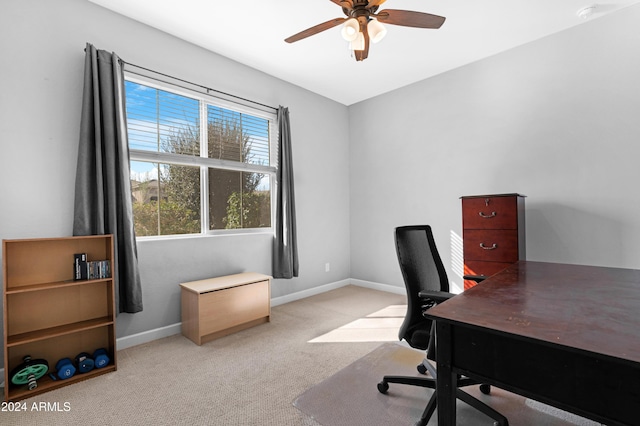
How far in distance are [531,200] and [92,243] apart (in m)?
4.00

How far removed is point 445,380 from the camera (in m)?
1.03

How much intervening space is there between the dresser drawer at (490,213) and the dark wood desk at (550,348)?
1.44 m

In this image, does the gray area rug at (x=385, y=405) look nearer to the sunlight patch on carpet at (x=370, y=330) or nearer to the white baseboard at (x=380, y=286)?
the sunlight patch on carpet at (x=370, y=330)

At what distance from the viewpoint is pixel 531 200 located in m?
3.09

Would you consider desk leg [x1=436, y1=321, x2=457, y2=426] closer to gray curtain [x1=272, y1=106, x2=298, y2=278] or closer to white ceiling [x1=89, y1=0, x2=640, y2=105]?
white ceiling [x1=89, y1=0, x2=640, y2=105]

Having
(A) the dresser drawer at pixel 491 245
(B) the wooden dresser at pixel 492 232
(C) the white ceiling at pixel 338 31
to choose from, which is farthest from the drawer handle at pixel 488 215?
(C) the white ceiling at pixel 338 31

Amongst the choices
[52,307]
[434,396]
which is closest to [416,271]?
[434,396]

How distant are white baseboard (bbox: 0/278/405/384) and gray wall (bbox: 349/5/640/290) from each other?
0.72 feet

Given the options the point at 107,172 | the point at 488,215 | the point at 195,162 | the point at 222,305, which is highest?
the point at 195,162

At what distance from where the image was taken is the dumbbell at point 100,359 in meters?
2.19

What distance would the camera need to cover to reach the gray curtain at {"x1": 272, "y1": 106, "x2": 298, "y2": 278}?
367cm

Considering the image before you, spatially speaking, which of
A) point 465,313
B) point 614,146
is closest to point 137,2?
point 465,313

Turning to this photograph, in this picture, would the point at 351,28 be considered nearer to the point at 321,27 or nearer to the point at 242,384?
the point at 321,27

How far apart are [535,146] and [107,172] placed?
391 centimetres
